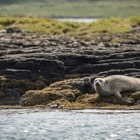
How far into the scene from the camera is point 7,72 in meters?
41.0

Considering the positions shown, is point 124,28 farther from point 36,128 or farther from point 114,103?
point 36,128

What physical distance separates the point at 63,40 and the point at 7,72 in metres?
12.7

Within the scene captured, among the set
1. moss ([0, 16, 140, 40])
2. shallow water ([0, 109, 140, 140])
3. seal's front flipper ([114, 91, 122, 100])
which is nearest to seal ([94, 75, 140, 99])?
seal's front flipper ([114, 91, 122, 100])

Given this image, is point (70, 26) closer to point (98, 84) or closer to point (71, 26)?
point (71, 26)

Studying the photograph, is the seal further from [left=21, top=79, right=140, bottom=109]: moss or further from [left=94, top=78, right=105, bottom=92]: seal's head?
[left=21, top=79, right=140, bottom=109]: moss

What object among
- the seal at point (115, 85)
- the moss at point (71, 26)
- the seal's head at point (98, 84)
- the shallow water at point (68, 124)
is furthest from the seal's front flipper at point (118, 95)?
the moss at point (71, 26)

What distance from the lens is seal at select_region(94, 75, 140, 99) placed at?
114 ft

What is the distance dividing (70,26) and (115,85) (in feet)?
101

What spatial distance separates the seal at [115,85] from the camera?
34656 mm

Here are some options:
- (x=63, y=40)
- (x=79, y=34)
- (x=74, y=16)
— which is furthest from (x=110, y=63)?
(x=74, y=16)

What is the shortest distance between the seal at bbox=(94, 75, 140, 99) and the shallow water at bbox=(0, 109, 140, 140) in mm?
1896

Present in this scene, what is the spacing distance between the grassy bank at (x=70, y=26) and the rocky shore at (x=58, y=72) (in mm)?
12372

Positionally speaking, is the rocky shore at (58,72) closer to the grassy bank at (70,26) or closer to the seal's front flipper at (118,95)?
the seal's front flipper at (118,95)

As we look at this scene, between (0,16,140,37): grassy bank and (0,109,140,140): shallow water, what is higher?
(0,16,140,37): grassy bank
